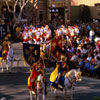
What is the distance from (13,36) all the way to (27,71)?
1224 cm

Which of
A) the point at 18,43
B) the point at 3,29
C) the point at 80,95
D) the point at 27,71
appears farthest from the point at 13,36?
the point at 80,95

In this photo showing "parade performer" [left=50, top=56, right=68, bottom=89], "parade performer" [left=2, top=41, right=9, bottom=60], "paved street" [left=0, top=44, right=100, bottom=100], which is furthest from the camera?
"parade performer" [left=2, top=41, right=9, bottom=60]

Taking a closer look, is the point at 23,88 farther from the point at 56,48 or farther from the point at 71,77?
the point at 71,77

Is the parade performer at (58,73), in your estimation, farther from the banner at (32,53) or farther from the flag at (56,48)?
the flag at (56,48)

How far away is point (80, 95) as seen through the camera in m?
13.8

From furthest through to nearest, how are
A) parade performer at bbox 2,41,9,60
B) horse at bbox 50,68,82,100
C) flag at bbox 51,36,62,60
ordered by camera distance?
parade performer at bbox 2,41,9,60 < flag at bbox 51,36,62,60 < horse at bbox 50,68,82,100

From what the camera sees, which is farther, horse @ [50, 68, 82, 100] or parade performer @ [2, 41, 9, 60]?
parade performer @ [2, 41, 9, 60]

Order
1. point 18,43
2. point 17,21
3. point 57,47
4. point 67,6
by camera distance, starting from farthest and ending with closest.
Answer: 1. point 67,6
2. point 17,21
3. point 18,43
4. point 57,47

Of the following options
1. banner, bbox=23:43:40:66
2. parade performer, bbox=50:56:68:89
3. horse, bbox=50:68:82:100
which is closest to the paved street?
parade performer, bbox=50:56:68:89

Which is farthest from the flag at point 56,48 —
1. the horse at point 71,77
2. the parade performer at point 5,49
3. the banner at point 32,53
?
the parade performer at point 5,49

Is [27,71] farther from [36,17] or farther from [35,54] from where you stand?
[36,17]

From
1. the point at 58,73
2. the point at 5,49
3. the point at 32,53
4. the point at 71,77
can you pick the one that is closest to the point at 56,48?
the point at 32,53

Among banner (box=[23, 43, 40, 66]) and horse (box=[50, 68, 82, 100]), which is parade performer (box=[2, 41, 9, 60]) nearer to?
banner (box=[23, 43, 40, 66])

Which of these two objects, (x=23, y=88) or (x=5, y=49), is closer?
(x=23, y=88)
